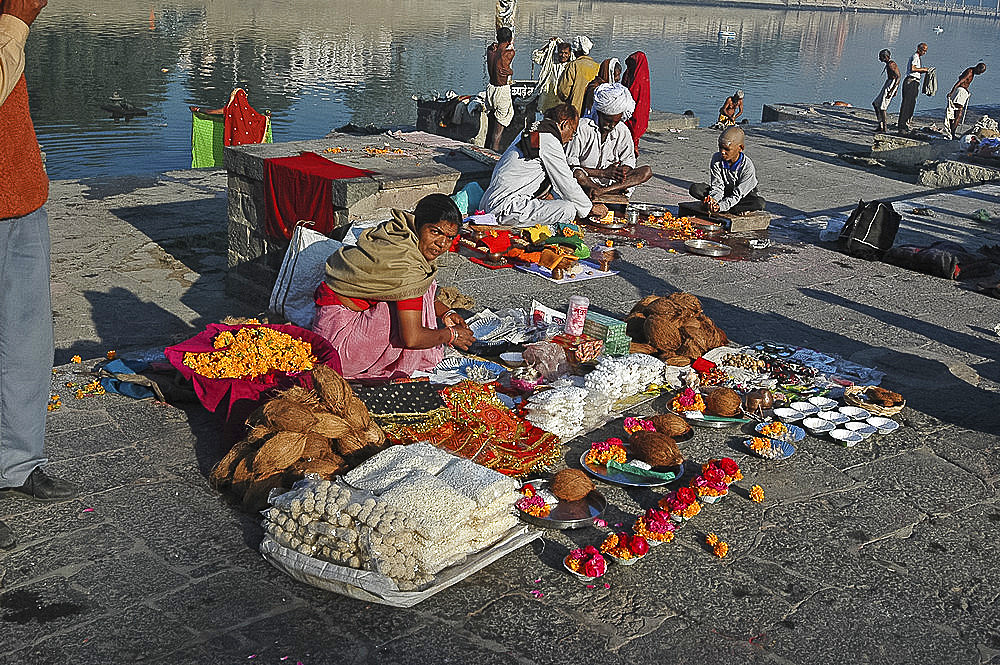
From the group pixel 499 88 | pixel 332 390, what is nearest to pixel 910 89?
pixel 499 88

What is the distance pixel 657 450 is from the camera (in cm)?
421

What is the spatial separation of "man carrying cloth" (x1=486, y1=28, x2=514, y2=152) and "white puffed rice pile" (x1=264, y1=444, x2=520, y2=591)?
10330 millimetres

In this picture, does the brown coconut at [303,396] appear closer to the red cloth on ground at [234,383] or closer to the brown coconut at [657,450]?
the red cloth on ground at [234,383]

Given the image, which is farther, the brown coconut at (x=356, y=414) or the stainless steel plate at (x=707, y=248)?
the stainless steel plate at (x=707, y=248)

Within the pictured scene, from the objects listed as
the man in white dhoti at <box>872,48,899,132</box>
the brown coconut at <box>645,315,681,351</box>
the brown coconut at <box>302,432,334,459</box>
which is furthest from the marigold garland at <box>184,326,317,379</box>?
the man in white dhoti at <box>872,48,899,132</box>

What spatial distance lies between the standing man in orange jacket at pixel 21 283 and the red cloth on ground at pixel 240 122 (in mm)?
9735

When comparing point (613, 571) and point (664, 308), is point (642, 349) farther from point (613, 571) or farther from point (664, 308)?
point (613, 571)

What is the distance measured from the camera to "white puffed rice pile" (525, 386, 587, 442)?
4496mm

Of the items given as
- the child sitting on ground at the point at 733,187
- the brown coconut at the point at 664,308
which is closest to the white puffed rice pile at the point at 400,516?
the brown coconut at the point at 664,308

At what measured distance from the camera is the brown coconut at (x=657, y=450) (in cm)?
421

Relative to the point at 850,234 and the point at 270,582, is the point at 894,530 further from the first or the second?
the point at 850,234

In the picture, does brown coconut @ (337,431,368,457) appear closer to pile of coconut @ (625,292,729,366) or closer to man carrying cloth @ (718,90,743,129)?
pile of coconut @ (625,292,729,366)

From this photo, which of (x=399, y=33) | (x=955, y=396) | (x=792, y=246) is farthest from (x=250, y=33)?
(x=955, y=396)

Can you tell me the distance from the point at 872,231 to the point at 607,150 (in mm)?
2744
